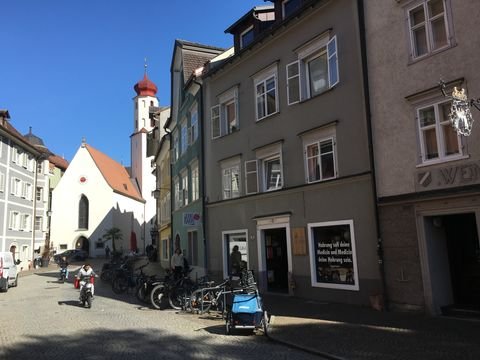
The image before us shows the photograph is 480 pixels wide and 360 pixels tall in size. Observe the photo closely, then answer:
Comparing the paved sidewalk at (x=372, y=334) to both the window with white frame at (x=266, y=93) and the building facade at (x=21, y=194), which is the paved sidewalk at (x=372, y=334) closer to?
the window with white frame at (x=266, y=93)

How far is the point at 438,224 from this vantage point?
504 inches

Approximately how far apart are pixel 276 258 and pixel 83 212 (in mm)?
56172

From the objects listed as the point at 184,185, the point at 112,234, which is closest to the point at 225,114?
the point at 184,185

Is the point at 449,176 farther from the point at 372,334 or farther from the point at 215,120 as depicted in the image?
the point at 215,120

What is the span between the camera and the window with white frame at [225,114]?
21.2 metres

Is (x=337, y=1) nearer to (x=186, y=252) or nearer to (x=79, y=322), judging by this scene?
(x=79, y=322)

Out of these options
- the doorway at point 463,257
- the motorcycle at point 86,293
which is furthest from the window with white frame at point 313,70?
the motorcycle at point 86,293

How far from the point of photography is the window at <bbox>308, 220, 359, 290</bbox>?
1485 cm

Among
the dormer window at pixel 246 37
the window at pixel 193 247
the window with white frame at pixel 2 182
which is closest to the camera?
the dormer window at pixel 246 37

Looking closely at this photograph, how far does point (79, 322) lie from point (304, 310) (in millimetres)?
6294

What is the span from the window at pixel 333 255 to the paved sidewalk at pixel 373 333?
1.22 m

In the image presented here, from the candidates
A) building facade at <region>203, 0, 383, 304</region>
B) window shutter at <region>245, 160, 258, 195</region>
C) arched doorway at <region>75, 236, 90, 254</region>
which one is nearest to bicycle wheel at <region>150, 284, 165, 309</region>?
building facade at <region>203, 0, 383, 304</region>

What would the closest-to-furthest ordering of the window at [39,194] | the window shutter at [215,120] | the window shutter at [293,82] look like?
the window shutter at [293,82] → the window shutter at [215,120] → the window at [39,194]

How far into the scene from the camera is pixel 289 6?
18.6m
